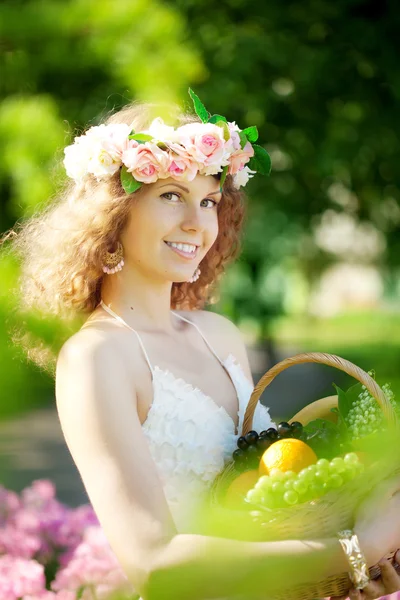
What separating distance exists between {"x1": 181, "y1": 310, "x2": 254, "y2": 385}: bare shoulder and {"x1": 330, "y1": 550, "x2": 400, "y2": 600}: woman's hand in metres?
0.83

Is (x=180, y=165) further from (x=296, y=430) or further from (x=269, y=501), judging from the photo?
(x=269, y=501)

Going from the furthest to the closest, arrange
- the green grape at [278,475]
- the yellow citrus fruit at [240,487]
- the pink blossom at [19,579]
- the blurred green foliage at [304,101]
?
the blurred green foliage at [304,101]
the pink blossom at [19,579]
the yellow citrus fruit at [240,487]
the green grape at [278,475]

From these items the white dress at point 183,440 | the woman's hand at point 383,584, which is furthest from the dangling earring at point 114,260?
the woman's hand at point 383,584

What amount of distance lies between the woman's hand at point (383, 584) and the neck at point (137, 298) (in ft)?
Answer: 2.70

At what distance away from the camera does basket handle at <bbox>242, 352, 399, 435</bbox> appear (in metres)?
1.82

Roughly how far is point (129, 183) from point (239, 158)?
1.19 feet

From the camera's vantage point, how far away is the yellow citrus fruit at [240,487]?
6.07ft

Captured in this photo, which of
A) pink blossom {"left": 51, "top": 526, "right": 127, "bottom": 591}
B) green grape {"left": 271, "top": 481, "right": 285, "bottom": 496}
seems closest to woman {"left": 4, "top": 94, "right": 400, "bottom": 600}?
green grape {"left": 271, "top": 481, "right": 285, "bottom": 496}

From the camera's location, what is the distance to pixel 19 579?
2967 millimetres

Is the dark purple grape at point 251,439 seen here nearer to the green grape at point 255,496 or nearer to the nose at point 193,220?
the green grape at point 255,496

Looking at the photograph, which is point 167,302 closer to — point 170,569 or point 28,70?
point 170,569

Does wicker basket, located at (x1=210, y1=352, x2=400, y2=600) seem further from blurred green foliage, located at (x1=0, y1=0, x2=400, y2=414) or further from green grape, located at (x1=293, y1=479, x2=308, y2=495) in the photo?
blurred green foliage, located at (x1=0, y1=0, x2=400, y2=414)

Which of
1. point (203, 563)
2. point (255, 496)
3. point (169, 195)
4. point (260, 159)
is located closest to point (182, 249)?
point (169, 195)

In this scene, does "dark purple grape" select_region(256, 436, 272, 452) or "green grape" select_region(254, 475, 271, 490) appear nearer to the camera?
"green grape" select_region(254, 475, 271, 490)
